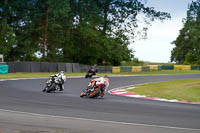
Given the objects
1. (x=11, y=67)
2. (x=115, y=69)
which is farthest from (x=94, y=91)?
(x=115, y=69)

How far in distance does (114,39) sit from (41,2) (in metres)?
13.3

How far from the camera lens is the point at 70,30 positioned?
205 ft

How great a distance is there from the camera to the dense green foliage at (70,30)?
2271 inches

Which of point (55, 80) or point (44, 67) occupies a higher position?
point (44, 67)

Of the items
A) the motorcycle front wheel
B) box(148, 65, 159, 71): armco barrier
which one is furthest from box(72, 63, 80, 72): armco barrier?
the motorcycle front wheel

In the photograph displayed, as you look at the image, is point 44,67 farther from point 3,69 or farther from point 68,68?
point 3,69

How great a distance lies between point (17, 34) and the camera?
6162 cm

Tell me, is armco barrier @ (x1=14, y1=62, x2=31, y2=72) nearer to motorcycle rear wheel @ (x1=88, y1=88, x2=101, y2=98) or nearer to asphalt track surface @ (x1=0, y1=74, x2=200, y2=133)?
motorcycle rear wheel @ (x1=88, y1=88, x2=101, y2=98)

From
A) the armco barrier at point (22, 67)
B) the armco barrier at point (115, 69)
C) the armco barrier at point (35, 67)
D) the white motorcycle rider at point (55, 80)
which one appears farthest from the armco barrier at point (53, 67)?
the white motorcycle rider at point (55, 80)

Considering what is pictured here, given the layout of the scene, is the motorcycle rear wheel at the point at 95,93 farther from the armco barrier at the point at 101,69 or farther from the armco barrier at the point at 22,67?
the armco barrier at the point at 101,69

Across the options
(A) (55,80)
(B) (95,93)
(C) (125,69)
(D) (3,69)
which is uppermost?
(D) (3,69)

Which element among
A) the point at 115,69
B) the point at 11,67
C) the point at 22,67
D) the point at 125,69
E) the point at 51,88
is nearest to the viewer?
the point at 51,88

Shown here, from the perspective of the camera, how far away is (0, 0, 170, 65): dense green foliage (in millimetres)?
57688

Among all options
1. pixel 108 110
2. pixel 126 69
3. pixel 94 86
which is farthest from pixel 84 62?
pixel 108 110
